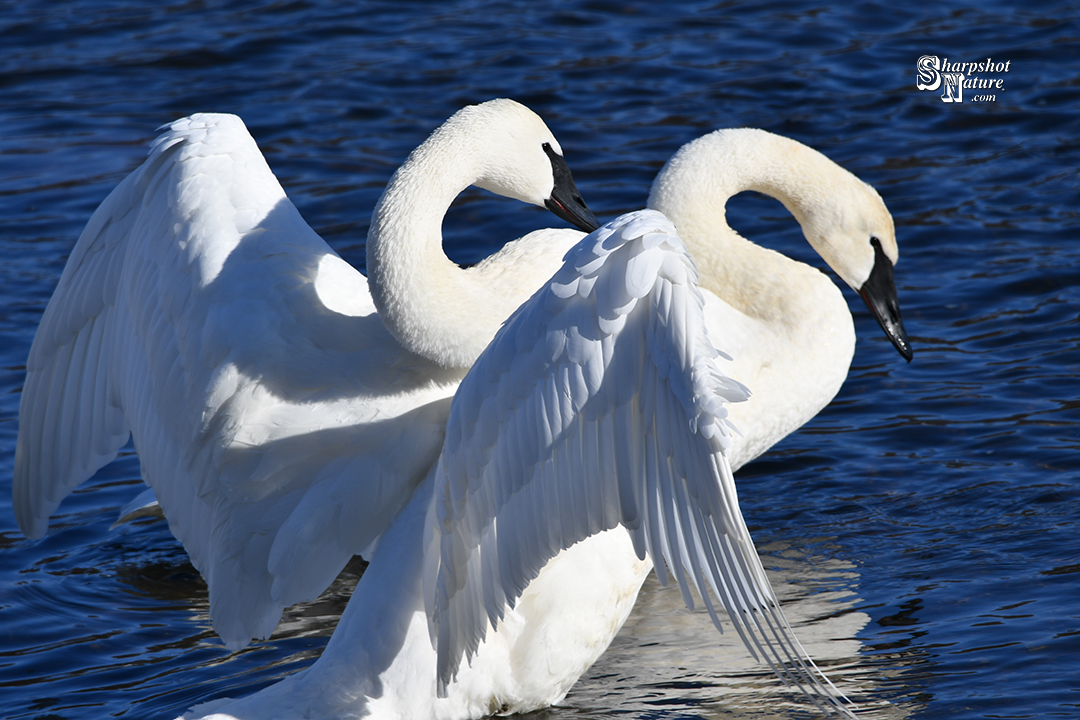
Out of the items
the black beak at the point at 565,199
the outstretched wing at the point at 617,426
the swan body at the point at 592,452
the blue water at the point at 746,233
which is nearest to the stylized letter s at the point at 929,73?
the blue water at the point at 746,233

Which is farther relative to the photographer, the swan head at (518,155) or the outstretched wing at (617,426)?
the swan head at (518,155)

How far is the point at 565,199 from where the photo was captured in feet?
15.6

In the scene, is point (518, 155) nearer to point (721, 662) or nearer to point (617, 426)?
point (617, 426)

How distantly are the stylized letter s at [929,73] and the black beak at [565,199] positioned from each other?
226 inches

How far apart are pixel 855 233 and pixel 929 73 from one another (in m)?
4.75

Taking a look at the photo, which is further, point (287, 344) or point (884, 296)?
point (884, 296)

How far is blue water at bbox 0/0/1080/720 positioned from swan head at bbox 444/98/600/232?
158 centimetres

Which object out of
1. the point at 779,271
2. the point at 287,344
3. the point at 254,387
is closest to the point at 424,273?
the point at 287,344

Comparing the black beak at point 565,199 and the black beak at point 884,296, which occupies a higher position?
the black beak at point 565,199

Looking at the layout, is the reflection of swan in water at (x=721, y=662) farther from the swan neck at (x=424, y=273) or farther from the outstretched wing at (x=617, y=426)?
the swan neck at (x=424, y=273)

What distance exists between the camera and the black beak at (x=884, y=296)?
5.86 metres

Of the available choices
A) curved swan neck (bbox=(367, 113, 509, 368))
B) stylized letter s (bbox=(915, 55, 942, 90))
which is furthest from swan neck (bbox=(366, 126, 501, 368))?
stylized letter s (bbox=(915, 55, 942, 90))

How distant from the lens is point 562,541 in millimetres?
3564

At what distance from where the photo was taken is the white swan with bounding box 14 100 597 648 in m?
4.09
